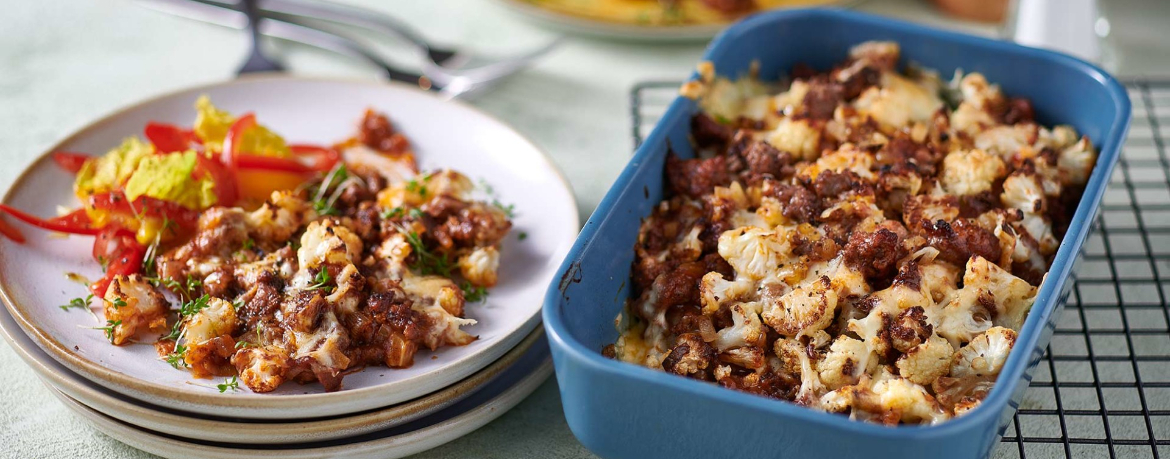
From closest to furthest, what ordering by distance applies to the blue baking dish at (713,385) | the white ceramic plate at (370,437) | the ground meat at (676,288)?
1. the blue baking dish at (713,385)
2. the white ceramic plate at (370,437)
3. the ground meat at (676,288)

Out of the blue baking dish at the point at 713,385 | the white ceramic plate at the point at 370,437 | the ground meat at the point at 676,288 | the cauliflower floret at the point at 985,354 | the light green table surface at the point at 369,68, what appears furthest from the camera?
→ the light green table surface at the point at 369,68

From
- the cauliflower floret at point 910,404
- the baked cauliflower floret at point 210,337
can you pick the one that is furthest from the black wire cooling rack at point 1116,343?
the baked cauliflower floret at point 210,337

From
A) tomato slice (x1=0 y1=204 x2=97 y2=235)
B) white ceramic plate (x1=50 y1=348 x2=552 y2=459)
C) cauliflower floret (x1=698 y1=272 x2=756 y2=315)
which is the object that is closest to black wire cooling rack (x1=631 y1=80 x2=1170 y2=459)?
cauliflower floret (x1=698 y1=272 x2=756 y2=315)

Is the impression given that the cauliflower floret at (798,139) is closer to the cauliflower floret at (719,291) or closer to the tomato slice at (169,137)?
the cauliflower floret at (719,291)

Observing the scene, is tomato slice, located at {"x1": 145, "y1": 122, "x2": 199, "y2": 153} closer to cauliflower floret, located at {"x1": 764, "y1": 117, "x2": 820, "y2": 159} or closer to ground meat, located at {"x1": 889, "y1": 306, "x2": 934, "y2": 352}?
cauliflower floret, located at {"x1": 764, "y1": 117, "x2": 820, "y2": 159}

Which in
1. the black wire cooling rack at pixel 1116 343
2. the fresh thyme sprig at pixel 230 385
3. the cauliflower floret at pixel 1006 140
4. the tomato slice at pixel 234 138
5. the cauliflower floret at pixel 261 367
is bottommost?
the black wire cooling rack at pixel 1116 343

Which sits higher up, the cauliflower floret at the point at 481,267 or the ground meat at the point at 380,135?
the ground meat at the point at 380,135

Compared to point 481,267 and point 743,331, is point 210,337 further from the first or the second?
point 743,331

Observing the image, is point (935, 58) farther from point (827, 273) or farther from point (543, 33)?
point (543, 33)

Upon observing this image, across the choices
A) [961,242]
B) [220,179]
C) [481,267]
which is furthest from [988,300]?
[220,179]
